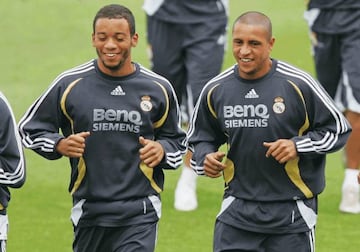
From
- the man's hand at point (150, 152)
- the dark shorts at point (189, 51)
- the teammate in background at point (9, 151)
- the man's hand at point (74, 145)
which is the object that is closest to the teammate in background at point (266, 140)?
the man's hand at point (150, 152)

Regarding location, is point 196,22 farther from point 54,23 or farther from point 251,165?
point 54,23

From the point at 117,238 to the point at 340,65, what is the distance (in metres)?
3.93

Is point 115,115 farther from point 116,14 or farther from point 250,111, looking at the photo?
point 250,111

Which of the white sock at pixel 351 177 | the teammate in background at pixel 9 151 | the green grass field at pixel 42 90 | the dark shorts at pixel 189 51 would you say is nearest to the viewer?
the teammate in background at pixel 9 151

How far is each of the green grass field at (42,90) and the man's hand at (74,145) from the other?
2.45 m

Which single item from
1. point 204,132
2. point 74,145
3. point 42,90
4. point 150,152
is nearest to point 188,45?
point 204,132

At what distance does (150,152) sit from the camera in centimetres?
818

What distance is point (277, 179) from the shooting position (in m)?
8.29

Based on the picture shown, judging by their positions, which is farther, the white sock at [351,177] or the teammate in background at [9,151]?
the white sock at [351,177]

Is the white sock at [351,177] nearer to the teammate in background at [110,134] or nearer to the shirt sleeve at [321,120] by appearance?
the shirt sleeve at [321,120]

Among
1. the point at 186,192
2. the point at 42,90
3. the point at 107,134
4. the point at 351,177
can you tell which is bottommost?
the point at 186,192

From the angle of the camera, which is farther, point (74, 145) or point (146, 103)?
point (146, 103)

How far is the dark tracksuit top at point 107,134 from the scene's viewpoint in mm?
8352

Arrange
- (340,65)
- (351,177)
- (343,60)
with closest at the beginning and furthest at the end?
(351,177)
(343,60)
(340,65)
